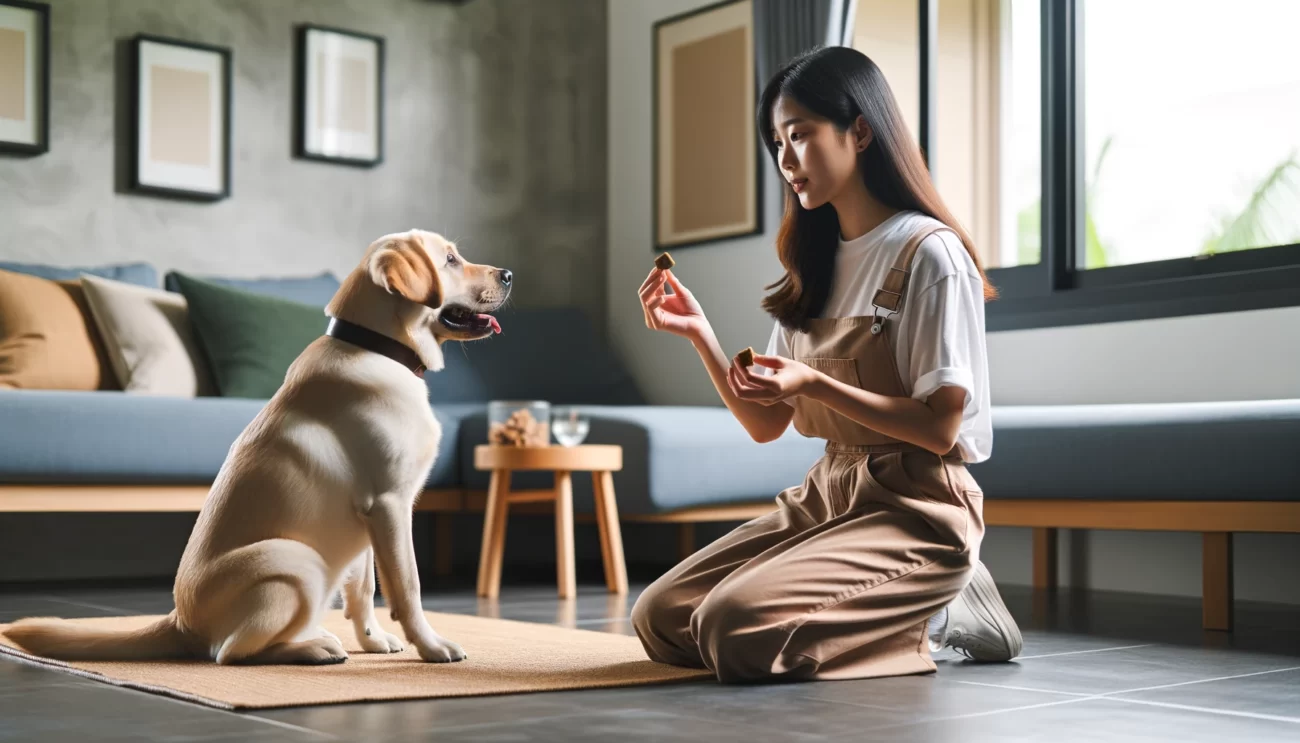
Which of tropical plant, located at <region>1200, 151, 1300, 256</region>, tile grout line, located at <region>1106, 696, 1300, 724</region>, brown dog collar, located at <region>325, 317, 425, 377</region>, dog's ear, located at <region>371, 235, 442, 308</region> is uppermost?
tropical plant, located at <region>1200, 151, 1300, 256</region>

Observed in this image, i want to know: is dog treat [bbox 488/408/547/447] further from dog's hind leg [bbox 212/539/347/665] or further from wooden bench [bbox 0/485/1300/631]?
dog's hind leg [bbox 212/539/347/665]

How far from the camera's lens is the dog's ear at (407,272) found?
2168 mm

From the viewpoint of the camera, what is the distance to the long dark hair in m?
2.14

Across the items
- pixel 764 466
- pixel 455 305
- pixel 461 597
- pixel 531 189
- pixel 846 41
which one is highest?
pixel 846 41

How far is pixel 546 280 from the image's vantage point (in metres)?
5.66

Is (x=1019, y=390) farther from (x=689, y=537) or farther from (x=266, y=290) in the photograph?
(x=266, y=290)

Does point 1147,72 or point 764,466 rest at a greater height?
point 1147,72

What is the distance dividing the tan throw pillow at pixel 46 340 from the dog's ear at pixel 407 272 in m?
2.16

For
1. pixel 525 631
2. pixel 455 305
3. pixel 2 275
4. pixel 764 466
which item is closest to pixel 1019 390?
pixel 764 466

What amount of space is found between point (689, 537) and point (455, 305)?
7.80 ft

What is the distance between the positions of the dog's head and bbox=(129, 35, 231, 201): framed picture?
9.11ft

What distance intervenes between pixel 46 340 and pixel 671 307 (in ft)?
8.16

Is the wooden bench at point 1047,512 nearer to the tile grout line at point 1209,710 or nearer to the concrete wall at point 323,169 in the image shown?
the concrete wall at point 323,169

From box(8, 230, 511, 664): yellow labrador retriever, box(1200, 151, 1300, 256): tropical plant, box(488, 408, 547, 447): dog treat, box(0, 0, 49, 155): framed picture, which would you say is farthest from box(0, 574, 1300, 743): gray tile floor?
box(0, 0, 49, 155): framed picture
